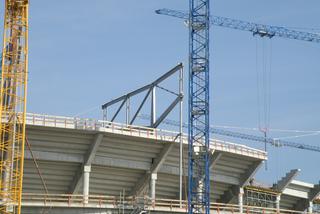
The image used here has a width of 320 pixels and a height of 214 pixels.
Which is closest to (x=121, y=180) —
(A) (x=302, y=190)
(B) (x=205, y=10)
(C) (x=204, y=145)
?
(C) (x=204, y=145)

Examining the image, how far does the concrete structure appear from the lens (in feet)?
188

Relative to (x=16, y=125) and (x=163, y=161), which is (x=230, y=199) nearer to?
(x=163, y=161)

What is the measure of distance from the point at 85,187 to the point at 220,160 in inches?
635

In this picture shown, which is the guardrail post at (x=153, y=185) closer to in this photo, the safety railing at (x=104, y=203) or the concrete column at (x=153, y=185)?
the concrete column at (x=153, y=185)

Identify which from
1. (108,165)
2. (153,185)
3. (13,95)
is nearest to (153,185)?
(153,185)

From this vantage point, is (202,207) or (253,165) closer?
(202,207)

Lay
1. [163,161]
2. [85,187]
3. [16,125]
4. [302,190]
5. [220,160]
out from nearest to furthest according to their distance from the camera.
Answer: [16,125]
[85,187]
[163,161]
[220,160]
[302,190]

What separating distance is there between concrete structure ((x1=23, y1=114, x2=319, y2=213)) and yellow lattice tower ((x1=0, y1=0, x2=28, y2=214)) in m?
1.78

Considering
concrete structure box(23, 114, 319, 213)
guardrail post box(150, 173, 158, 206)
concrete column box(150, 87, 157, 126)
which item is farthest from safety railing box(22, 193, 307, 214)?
concrete column box(150, 87, 157, 126)

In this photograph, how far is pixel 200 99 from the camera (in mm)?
68688

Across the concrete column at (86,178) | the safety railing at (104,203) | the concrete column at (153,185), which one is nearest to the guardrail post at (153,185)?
the concrete column at (153,185)

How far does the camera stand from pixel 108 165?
63125 mm

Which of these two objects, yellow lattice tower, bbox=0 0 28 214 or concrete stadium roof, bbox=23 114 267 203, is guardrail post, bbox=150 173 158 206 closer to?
concrete stadium roof, bbox=23 114 267 203

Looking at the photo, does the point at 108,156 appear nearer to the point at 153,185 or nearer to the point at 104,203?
the point at 153,185
